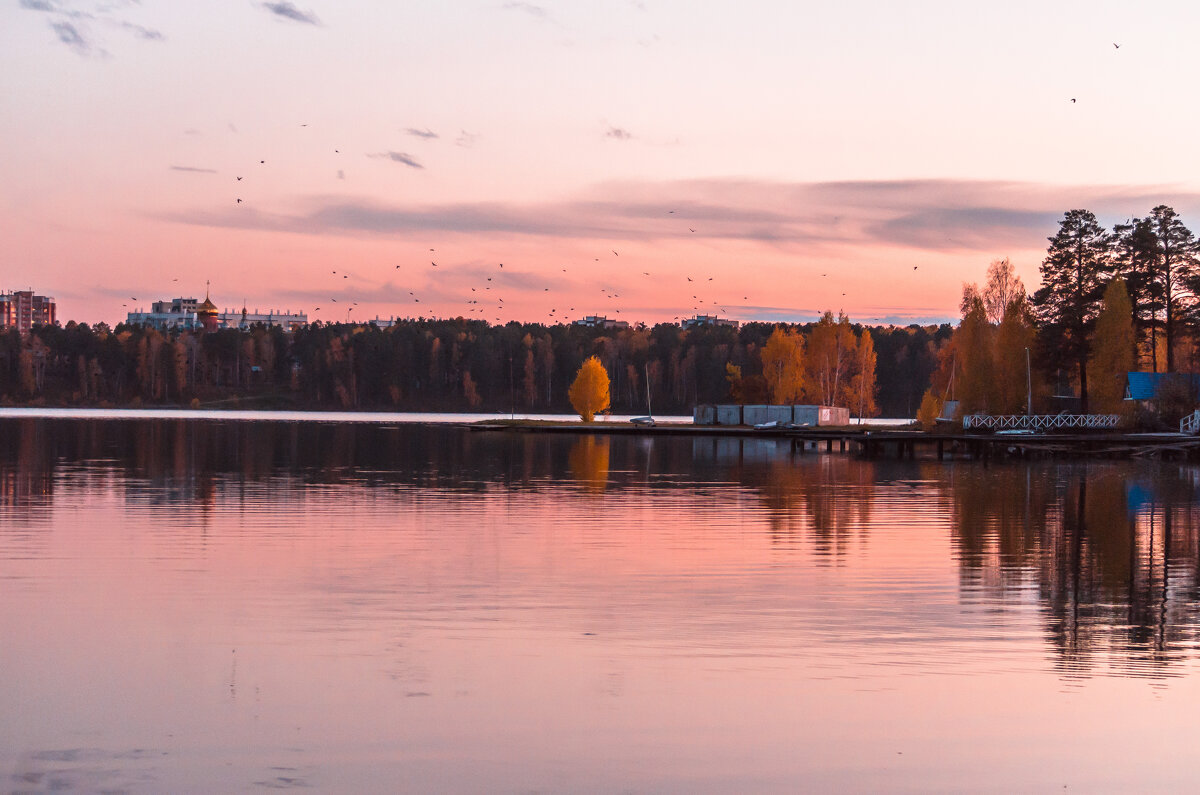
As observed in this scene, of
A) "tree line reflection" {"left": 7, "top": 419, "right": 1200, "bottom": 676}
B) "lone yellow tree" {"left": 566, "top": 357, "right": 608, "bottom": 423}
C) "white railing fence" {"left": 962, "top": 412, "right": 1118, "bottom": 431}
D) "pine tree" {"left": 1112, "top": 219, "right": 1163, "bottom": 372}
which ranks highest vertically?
"pine tree" {"left": 1112, "top": 219, "right": 1163, "bottom": 372}

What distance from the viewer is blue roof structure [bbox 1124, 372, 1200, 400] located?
8900 cm

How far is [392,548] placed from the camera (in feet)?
95.5

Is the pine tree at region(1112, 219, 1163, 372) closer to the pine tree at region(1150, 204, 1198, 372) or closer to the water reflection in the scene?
the pine tree at region(1150, 204, 1198, 372)

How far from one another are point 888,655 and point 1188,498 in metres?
34.8

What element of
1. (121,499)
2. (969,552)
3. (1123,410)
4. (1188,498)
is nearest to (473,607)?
(969,552)

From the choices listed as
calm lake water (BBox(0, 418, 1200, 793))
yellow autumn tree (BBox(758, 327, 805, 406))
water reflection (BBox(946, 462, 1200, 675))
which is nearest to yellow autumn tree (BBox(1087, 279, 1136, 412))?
water reflection (BBox(946, 462, 1200, 675))

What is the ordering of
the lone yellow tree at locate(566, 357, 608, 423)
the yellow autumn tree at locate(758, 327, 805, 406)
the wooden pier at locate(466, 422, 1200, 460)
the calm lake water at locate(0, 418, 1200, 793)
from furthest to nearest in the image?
the lone yellow tree at locate(566, 357, 608, 423) < the yellow autumn tree at locate(758, 327, 805, 406) < the wooden pier at locate(466, 422, 1200, 460) < the calm lake water at locate(0, 418, 1200, 793)

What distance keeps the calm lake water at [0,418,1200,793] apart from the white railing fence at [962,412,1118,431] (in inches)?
2104

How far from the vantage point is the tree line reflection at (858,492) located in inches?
891

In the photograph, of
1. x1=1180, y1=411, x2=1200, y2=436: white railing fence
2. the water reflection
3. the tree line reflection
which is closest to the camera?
the water reflection

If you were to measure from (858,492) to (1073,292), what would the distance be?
53371 millimetres

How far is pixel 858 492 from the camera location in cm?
4950

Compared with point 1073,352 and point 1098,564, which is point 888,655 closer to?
point 1098,564

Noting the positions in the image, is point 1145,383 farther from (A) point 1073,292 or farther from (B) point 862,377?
(B) point 862,377
